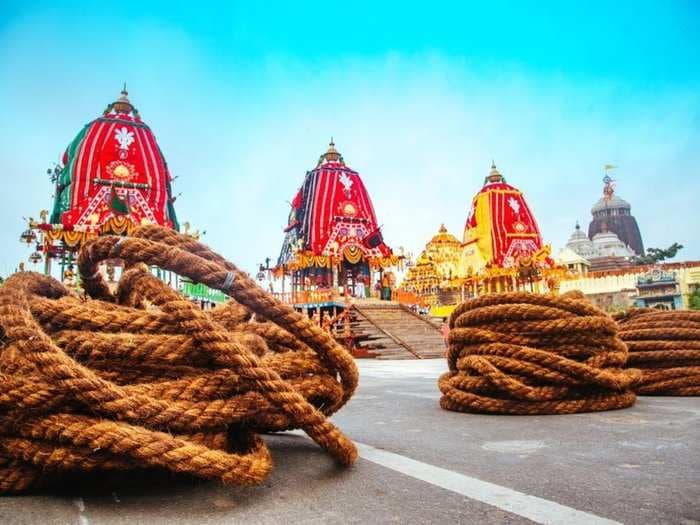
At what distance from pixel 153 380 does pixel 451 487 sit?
111 cm

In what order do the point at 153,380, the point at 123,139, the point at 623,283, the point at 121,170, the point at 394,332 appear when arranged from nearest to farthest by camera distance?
the point at 153,380
the point at 394,332
the point at 121,170
the point at 123,139
the point at 623,283

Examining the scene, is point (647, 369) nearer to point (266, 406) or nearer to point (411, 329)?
point (266, 406)

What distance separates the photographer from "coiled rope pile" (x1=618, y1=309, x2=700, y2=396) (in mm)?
4184

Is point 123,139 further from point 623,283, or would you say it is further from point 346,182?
point 623,283

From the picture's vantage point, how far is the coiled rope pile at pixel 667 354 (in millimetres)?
4184

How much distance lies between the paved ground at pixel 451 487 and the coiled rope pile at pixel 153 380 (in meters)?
0.11

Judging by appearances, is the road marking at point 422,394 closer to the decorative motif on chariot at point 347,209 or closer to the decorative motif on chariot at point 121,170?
the decorative motif on chariot at point 121,170

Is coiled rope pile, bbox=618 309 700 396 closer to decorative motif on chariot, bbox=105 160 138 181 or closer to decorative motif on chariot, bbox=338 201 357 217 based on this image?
decorative motif on chariot, bbox=105 160 138 181

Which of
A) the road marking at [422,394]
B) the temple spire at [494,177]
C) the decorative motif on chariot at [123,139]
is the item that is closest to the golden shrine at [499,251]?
the temple spire at [494,177]

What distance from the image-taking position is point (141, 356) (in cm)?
186

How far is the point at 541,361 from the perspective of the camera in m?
3.47

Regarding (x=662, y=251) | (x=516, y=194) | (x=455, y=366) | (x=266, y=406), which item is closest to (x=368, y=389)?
(x=455, y=366)

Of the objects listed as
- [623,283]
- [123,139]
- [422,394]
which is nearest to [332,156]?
[123,139]

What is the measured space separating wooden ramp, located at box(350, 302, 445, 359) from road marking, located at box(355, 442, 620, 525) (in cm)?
1296
